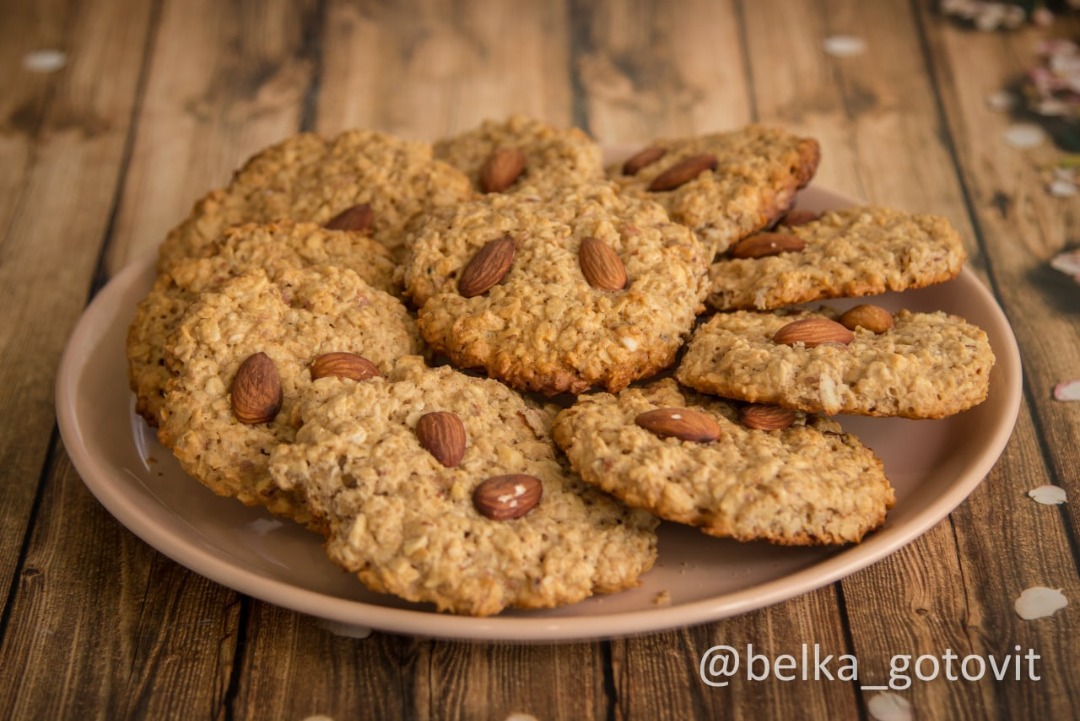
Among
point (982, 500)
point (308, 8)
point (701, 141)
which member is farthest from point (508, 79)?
point (982, 500)

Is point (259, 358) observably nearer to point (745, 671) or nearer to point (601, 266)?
point (601, 266)

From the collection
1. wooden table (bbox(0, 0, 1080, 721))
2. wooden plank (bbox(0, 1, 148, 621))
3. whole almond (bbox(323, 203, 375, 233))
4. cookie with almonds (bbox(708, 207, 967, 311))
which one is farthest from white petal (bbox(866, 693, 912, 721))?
wooden plank (bbox(0, 1, 148, 621))

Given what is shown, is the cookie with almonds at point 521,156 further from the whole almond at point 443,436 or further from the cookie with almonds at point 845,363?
the whole almond at point 443,436

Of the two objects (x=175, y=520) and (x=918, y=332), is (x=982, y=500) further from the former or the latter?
(x=175, y=520)

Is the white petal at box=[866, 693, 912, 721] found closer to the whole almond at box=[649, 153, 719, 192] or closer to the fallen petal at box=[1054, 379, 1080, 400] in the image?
the fallen petal at box=[1054, 379, 1080, 400]

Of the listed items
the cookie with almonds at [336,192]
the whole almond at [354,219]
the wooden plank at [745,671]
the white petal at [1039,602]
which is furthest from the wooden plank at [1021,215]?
the whole almond at [354,219]
